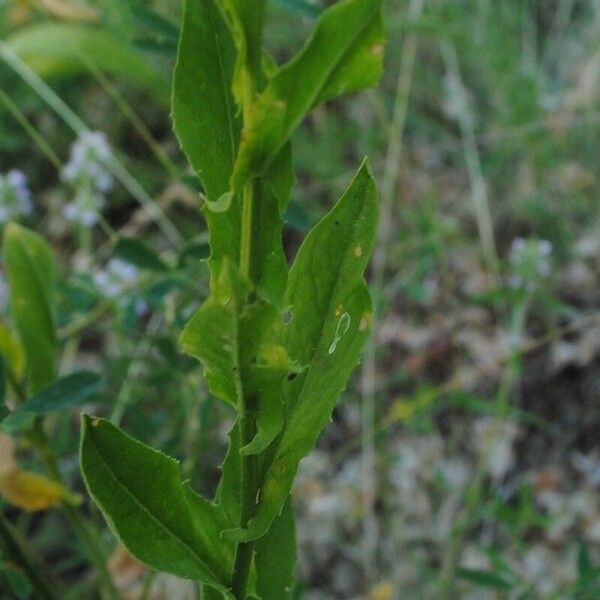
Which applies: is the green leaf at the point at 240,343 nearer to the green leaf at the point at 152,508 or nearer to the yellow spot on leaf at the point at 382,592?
the green leaf at the point at 152,508

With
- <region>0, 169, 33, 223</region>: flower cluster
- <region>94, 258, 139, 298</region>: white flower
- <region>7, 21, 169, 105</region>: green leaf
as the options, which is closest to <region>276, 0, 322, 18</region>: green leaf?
<region>94, 258, 139, 298</region>: white flower

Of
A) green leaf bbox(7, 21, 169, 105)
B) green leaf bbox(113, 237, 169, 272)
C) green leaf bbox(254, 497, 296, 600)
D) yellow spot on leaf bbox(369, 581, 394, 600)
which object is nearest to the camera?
green leaf bbox(254, 497, 296, 600)

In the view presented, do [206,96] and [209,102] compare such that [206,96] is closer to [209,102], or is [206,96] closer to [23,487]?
[209,102]

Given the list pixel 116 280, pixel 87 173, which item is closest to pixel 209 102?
pixel 116 280

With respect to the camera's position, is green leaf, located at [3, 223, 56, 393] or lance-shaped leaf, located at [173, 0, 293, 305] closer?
lance-shaped leaf, located at [173, 0, 293, 305]

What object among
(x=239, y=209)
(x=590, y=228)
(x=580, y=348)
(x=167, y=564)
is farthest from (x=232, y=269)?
(x=590, y=228)

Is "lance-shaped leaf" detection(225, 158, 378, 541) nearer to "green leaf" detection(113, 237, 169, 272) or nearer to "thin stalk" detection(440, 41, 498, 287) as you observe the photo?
"green leaf" detection(113, 237, 169, 272)
